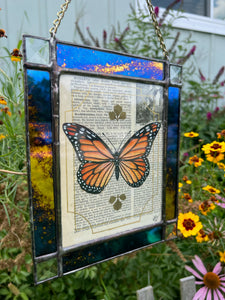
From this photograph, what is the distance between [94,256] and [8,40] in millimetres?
1670

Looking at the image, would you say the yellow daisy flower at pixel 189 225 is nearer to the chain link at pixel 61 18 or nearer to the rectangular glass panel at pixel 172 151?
the rectangular glass panel at pixel 172 151

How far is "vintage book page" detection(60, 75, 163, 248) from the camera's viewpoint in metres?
0.56

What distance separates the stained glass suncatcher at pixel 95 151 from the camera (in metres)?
0.52

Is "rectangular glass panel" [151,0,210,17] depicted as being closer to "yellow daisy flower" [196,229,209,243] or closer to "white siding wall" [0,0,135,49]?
"white siding wall" [0,0,135,49]

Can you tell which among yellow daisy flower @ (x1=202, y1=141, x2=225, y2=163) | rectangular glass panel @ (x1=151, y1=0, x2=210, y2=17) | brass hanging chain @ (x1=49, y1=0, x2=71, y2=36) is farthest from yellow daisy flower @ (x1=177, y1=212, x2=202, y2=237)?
rectangular glass panel @ (x1=151, y1=0, x2=210, y2=17)

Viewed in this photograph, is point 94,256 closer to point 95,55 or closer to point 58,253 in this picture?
point 58,253

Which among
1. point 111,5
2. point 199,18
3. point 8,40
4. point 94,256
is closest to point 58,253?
point 94,256

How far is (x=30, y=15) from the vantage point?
69.4 inches

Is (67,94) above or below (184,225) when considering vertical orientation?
above

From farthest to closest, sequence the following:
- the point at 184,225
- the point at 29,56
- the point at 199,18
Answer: the point at 199,18, the point at 184,225, the point at 29,56

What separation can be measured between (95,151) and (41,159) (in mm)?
139

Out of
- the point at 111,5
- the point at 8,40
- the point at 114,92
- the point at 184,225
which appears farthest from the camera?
the point at 111,5

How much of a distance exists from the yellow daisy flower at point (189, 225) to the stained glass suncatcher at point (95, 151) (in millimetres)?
115

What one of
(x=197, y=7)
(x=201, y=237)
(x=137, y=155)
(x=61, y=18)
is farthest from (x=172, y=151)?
(x=197, y=7)
